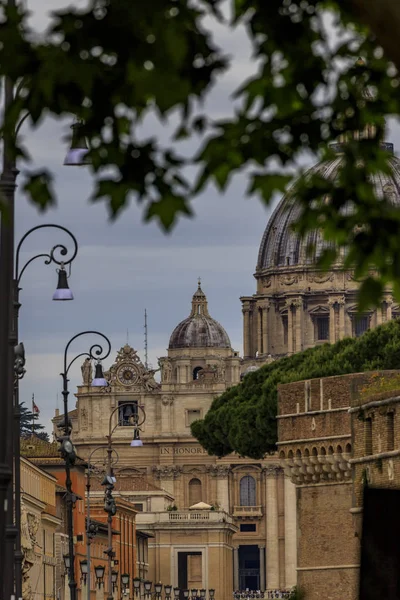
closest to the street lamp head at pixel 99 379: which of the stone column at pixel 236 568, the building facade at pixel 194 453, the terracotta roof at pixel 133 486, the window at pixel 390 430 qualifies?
the window at pixel 390 430

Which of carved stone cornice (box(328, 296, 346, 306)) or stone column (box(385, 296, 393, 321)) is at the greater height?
carved stone cornice (box(328, 296, 346, 306))

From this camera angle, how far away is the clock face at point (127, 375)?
574ft

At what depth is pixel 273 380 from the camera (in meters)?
74.1

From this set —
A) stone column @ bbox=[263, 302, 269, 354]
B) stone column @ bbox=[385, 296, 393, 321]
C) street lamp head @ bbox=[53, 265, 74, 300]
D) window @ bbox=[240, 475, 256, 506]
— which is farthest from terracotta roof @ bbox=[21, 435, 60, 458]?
stone column @ bbox=[263, 302, 269, 354]

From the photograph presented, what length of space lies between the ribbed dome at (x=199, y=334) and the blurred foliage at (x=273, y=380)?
10107 cm

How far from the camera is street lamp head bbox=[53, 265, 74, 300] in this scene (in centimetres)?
2975

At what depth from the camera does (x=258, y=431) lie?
7106cm

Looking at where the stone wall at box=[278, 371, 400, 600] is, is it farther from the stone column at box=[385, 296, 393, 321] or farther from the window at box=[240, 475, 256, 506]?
the stone column at box=[385, 296, 393, 321]

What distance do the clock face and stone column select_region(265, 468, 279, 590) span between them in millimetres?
14768

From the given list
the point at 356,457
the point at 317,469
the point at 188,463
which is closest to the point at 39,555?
the point at 317,469

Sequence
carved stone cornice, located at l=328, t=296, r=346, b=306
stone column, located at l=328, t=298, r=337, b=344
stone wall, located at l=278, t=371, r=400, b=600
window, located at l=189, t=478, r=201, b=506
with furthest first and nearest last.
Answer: carved stone cornice, located at l=328, t=296, r=346, b=306 → stone column, located at l=328, t=298, r=337, b=344 → window, located at l=189, t=478, r=201, b=506 → stone wall, located at l=278, t=371, r=400, b=600

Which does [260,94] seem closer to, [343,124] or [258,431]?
[343,124]

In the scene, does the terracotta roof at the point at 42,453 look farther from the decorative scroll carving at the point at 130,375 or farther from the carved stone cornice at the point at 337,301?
the carved stone cornice at the point at 337,301

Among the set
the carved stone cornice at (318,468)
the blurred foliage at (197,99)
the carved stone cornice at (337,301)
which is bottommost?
the blurred foliage at (197,99)
